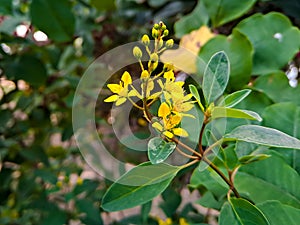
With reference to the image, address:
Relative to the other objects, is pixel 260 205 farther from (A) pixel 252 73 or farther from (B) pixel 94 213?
(B) pixel 94 213

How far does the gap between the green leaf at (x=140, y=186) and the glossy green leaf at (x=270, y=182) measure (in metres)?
0.08

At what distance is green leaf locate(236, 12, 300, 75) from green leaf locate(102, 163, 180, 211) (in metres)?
0.20

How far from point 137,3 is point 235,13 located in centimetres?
38

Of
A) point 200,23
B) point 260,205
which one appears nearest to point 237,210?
point 260,205

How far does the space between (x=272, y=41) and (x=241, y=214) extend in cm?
24

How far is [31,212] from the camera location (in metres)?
0.86

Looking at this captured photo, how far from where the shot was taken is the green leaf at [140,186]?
0.98 ft

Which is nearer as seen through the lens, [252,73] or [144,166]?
[144,166]

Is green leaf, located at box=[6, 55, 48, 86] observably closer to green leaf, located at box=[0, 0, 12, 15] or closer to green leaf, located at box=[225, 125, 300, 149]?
green leaf, located at box=[0, 0, 12, 15]

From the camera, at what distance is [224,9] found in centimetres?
52

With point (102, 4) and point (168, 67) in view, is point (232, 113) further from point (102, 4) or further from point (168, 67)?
point (102, 4)

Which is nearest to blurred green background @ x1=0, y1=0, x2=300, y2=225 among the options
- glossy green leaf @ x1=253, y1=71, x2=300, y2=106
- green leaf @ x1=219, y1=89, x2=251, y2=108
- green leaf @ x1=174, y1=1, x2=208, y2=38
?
green leaf @ x1=174, y1=1, x2=208, y2=38

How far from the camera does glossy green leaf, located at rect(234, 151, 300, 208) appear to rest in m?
0.35

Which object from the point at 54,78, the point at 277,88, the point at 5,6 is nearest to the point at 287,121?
the point at 277,88
